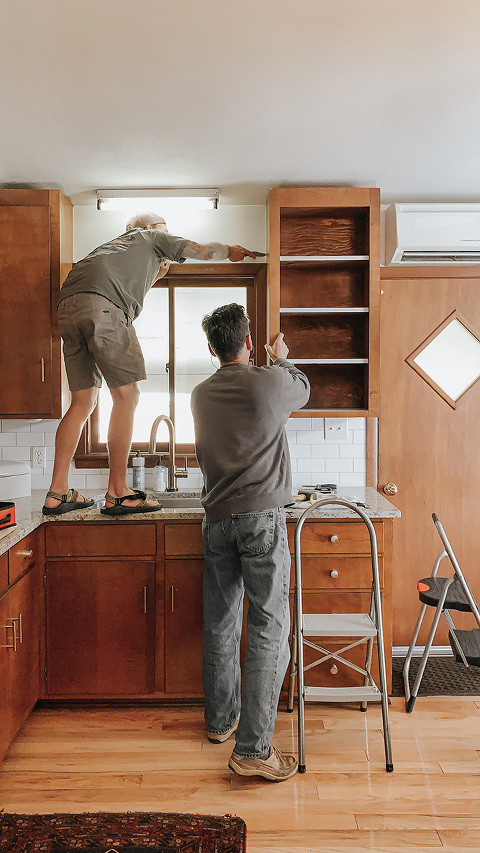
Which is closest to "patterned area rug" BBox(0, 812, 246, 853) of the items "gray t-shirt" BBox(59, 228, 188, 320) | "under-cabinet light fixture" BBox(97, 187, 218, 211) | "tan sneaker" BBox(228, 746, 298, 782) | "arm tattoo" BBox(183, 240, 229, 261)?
"tan sneaker" BBox(228, 746, 298, 782)

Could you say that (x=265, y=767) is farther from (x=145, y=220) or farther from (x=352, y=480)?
(x=145, y=220)

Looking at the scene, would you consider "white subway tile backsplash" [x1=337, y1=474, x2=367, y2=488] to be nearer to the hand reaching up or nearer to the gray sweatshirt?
the hand reaching up

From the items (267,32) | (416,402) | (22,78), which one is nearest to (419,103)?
(267,32)

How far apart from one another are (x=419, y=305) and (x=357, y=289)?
400 mm

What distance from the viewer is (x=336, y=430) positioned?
140 inches

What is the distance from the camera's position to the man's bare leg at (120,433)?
9.54ft

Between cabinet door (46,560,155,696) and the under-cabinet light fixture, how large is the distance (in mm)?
1821

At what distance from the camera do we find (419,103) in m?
2.36

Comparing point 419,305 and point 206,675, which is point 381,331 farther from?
point 206,675

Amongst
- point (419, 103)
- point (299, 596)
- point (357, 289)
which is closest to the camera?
point (419, 103)

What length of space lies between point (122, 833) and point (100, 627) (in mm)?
998

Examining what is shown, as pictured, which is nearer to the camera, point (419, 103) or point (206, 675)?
point (419, 103)

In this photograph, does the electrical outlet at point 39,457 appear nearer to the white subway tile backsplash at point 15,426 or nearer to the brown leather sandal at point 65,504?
the white subway tile backsplash at point 15,426

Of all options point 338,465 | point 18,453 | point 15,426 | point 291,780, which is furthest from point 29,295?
point 291,780
